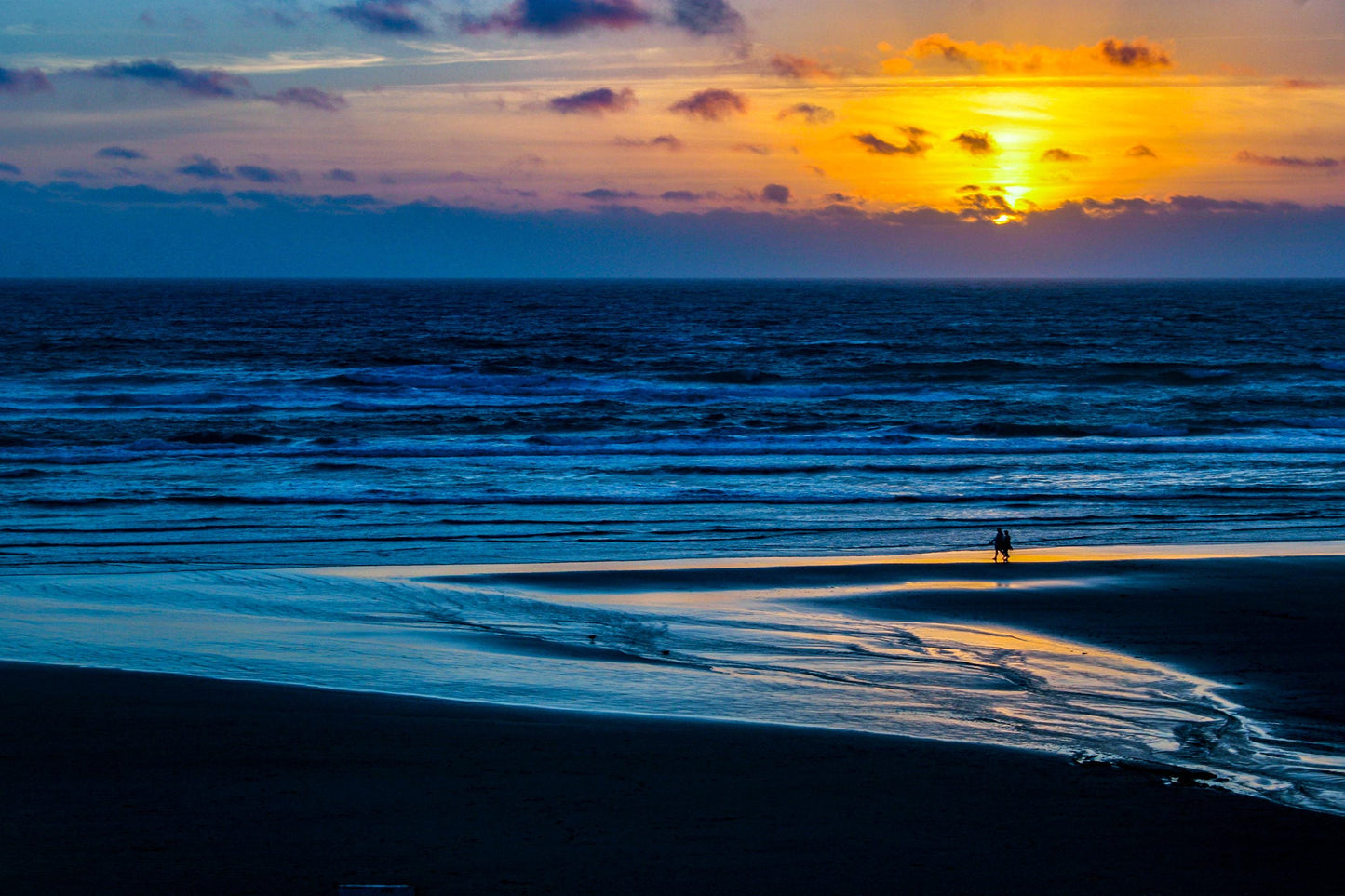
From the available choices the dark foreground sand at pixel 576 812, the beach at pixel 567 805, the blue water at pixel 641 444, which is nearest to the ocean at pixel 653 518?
the blue water at pixel 641 444

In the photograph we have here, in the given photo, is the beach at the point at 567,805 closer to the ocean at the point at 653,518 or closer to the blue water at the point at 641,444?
the ocean at the point at 653,518

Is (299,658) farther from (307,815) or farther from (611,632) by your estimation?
(307,815)

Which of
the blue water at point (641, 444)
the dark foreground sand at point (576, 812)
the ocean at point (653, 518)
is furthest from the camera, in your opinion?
the blue water at point (641, 444)

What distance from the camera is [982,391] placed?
37812 mm

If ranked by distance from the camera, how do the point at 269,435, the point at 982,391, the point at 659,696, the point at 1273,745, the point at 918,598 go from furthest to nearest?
the point at 982,391 → the point at 269,435 → the point at 918,598 → the point at 659,696 → the point at 1273,745

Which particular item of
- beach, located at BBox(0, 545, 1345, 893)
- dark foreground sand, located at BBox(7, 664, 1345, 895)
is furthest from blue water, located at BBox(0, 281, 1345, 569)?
dark foreground sand, located at BBox(7, 664, 1345, 895)

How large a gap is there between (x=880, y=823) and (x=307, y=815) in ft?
9.45

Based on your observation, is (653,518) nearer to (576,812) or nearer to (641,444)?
(641,444)

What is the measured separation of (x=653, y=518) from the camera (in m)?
16.6

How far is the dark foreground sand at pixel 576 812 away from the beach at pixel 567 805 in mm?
16

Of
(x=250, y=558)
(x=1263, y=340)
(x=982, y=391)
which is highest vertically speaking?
(x=1263, y=340)

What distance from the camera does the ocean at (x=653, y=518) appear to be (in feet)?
25.9

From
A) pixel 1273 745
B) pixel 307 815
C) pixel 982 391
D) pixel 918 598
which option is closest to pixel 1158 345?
pixel 982 391

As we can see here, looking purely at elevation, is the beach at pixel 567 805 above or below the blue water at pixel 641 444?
below
